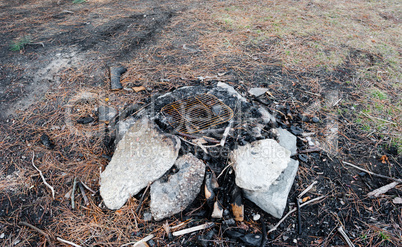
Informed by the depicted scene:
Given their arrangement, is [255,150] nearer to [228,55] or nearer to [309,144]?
[309,144]

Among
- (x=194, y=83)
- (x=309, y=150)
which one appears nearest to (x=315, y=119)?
(x=309, y=150)

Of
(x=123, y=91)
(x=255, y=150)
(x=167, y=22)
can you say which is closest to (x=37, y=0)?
(x=167, y=22)

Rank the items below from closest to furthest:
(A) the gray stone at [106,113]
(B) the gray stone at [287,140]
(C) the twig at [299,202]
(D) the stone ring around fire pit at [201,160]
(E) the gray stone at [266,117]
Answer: (C) the twig at [299,202]
(D) the stone ring around fire pit at [201,160]
(B) the gray stone at [287,140]
(E) the gray stone at [266,117]
(A) the gray stone at [106,113]

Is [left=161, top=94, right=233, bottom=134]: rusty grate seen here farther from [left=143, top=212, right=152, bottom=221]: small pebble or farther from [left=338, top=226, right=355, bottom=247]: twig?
[left=338, top=226, right=355, bottom=247]: twig

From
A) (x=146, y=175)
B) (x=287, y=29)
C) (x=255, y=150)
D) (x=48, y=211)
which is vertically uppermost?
(x=287, y=29)

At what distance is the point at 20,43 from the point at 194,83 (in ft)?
12.3

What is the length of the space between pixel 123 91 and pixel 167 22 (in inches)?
111

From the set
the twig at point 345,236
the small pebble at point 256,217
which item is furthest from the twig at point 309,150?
the small pebble at point 256,217

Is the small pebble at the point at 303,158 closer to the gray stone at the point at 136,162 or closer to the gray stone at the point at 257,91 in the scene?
the gray stone at the point at 257,91

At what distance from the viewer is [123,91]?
3350 mm

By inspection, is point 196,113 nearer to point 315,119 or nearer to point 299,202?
point 299,202

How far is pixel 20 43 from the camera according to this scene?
4.36m

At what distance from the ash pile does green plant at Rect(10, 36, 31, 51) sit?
320 centimetres

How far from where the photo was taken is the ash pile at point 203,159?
6.86 feet
